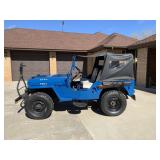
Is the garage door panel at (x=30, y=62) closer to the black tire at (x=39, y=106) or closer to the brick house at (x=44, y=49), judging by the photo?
the brick house at (x=44, y=49)

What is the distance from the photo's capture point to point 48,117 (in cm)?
A: 463

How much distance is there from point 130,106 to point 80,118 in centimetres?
217

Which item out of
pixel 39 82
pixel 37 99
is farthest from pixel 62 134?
pixel 39 82

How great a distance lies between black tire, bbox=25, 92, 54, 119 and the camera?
178 inches

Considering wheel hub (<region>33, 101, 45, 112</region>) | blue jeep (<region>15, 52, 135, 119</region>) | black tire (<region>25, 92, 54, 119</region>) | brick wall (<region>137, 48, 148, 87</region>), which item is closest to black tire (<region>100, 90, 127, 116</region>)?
blue jeep (<region>15, 52, 135, 119</region>)

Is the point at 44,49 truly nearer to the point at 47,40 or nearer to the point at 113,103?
the point at 47,40

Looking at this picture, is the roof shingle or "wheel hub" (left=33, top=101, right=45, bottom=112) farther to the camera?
the roof shingle

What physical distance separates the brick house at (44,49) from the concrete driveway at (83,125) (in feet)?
24.9

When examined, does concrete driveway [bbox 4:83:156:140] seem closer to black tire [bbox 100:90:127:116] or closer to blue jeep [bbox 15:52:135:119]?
black tire [bbox 100:90:127:116]

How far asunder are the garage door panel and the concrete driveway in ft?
29.4

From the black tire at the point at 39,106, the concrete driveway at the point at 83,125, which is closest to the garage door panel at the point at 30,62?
the concrete driveway at the point at 83,125

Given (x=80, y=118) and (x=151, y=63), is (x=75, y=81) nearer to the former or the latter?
(x=80, y=118)

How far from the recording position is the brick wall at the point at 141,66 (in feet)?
31.7
